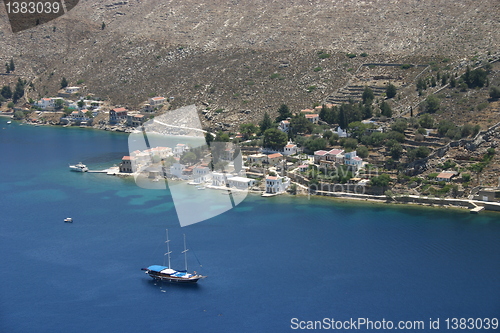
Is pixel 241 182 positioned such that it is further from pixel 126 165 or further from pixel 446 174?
pixel 446 174

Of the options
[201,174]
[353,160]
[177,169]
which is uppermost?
[353,160]

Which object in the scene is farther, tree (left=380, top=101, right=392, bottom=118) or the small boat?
tree (left=380, top=101, right=392, bottom=118)

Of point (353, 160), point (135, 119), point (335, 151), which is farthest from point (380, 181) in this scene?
point (135, 119)

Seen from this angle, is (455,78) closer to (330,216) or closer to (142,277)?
(330,216)

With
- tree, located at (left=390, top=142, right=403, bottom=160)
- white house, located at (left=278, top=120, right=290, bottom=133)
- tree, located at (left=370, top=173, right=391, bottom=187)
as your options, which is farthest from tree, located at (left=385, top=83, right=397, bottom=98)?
tree, located at (left=370, top=173, right=391, bottom=187)

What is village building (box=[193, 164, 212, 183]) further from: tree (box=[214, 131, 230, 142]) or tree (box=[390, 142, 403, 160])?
tree (box=[390, 142, 403, 160])

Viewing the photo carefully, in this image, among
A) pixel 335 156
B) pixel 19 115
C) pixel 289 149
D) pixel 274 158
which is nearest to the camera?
pixel 335 156

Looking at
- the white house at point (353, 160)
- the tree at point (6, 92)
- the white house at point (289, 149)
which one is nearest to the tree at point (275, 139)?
the white house at point (289, 149)
